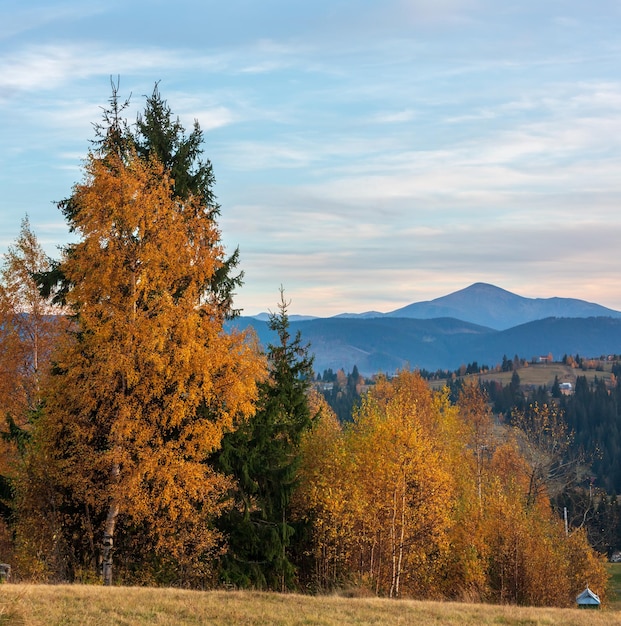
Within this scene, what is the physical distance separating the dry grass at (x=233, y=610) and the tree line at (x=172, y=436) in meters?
4.24

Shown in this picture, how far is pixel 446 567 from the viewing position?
135 ft

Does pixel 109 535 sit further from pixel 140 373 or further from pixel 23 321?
pixel 23 321

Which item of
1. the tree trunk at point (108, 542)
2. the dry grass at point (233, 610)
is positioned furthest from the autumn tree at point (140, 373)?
the dry grass at point (233, 610)

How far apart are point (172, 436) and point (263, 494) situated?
826 centimetres

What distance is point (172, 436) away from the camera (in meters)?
26.1

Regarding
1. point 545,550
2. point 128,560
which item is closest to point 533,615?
point 128,560

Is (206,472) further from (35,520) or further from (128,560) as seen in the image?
(35,520)

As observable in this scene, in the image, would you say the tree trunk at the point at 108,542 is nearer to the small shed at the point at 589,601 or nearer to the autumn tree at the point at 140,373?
the autumn tree at the point at 140,373

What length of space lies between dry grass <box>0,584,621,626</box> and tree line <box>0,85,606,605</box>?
4.24 m

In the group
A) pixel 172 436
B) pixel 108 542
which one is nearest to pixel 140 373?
pixel 172 436

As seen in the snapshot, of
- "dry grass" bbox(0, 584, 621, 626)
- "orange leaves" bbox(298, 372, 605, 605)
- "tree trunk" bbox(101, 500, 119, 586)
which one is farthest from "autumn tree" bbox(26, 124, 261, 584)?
"orange leaves" bbox(298, 372, 605, 605)

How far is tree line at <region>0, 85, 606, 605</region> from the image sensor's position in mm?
25000

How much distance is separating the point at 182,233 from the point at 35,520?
11591 mm

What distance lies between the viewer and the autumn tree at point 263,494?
1219 inches
